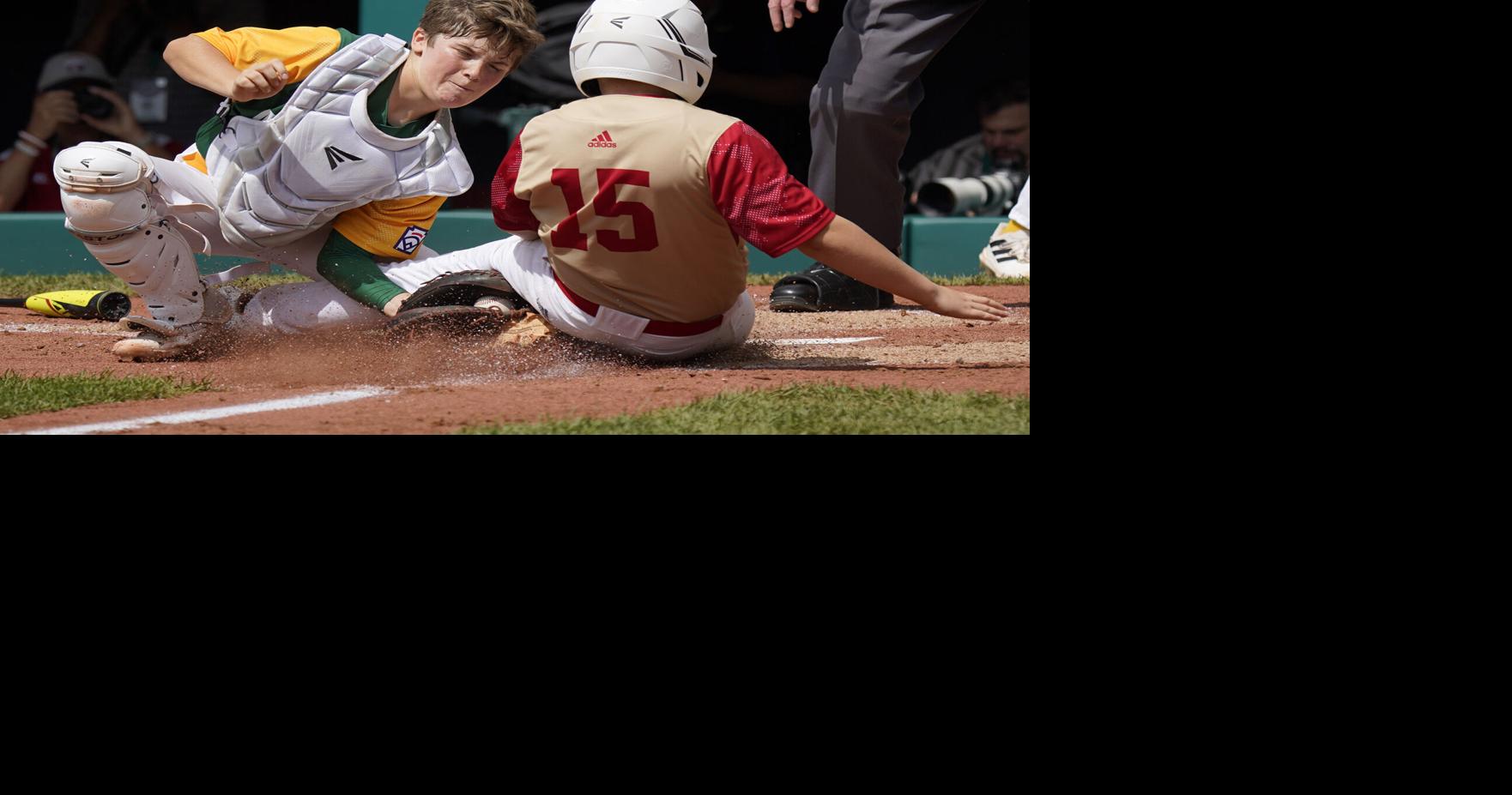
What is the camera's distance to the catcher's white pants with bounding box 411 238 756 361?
3.45m

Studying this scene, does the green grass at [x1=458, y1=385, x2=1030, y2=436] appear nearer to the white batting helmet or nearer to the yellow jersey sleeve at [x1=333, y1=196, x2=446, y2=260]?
the white batting helmet

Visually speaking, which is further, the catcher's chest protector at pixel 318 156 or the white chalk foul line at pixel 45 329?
the white chalk foul line at pixel 45 329

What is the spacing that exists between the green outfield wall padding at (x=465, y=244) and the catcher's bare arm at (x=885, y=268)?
3055 mm

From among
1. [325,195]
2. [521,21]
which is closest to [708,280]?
[521,21]

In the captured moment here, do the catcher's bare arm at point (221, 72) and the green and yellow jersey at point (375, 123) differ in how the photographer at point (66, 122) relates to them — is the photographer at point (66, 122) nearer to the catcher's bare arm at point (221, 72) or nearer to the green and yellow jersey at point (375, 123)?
the green and yellow jersey at point (375, 123)

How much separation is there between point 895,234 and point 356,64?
6.49 feet

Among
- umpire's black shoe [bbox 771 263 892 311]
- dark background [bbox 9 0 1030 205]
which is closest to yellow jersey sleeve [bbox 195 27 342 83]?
umpire's black shoe [bbox 771 263 892 311]

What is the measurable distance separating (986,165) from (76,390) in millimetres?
5892

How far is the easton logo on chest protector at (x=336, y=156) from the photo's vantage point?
12.0ft

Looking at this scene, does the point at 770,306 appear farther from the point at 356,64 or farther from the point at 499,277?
the point at 356,64

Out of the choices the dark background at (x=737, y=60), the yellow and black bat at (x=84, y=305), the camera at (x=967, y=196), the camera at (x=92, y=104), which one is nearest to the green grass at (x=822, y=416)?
the yellow and black bat at (x=84, y=305)

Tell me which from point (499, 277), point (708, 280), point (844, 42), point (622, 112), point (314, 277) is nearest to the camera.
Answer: point (622, 112)

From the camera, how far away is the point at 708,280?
3342mm

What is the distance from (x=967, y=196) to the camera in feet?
23.5
